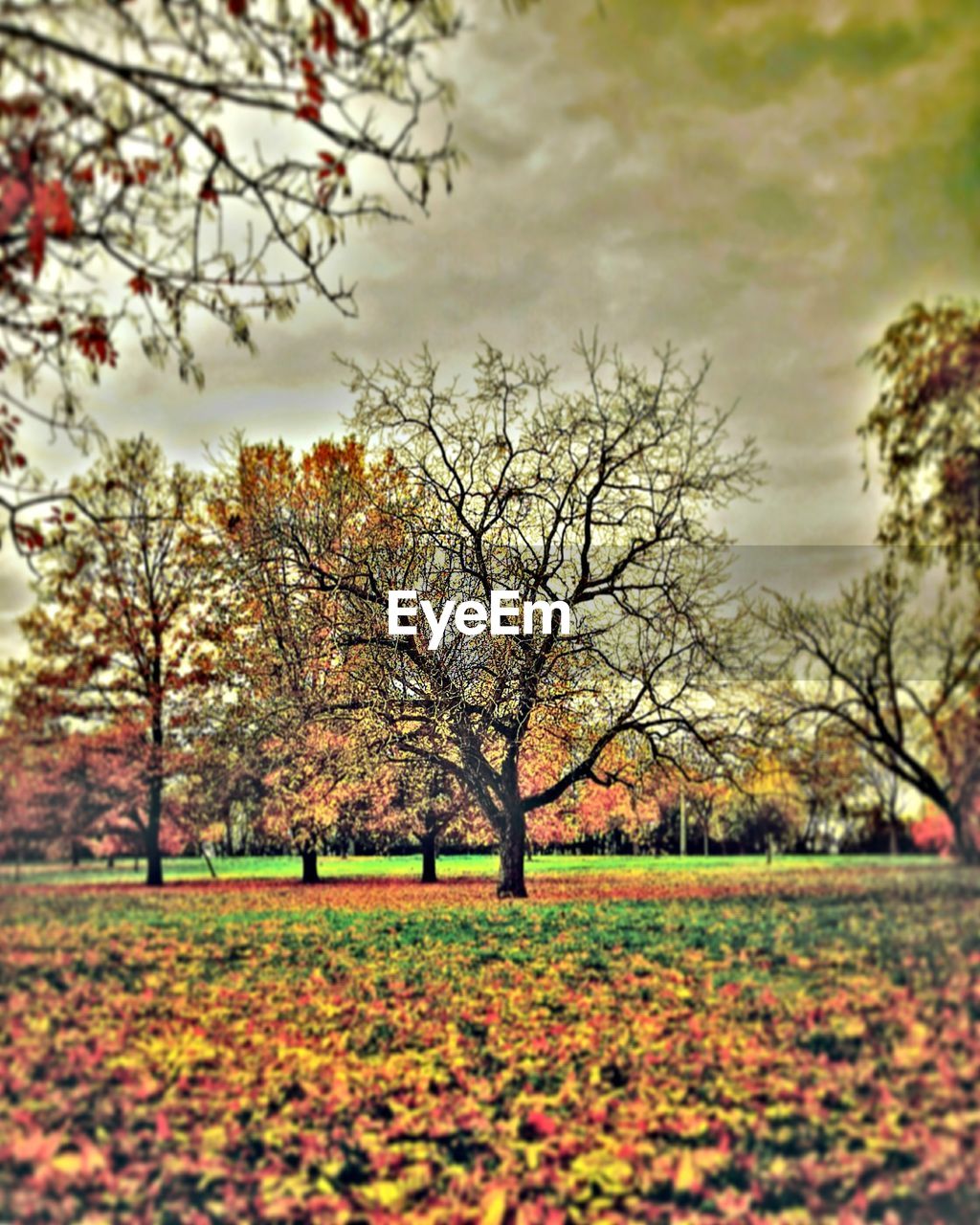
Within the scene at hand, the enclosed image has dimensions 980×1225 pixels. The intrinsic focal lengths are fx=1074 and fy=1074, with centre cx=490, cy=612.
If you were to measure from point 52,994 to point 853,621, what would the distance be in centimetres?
463

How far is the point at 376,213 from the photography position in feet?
17.9

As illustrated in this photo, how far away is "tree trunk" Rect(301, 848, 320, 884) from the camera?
22.4 ft

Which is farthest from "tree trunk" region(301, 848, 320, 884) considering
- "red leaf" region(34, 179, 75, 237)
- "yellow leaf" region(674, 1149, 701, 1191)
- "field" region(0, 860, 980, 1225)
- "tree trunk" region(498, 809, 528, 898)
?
"red leaf" region(34, 179, 75, 237)

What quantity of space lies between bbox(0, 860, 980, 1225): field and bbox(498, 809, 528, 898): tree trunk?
0.53ft

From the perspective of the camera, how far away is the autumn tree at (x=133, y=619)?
19.2ft

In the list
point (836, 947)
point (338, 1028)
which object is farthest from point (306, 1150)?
point (836, 947)

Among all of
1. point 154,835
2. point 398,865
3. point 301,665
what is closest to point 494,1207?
point 398,865

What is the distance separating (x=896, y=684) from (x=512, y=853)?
100 inches

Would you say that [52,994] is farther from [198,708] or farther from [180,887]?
[198,708]

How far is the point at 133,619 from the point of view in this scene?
20.9 feet

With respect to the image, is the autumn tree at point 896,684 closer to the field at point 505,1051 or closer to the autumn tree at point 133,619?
the field at point 505,1051

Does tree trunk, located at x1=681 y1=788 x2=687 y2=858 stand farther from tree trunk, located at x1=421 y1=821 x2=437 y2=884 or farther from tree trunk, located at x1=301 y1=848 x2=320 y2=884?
tree trunk, located at x1=301 y1=848 x2=320 y2=884

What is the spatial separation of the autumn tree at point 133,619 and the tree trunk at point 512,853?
6.81 ft

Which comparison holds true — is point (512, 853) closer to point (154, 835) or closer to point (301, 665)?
point (301, 665)
